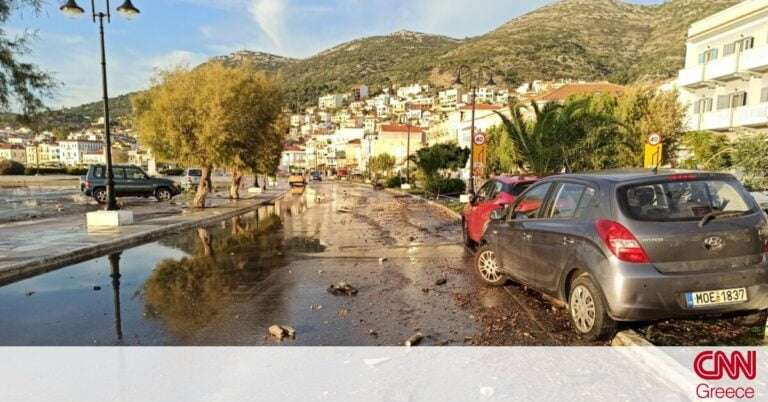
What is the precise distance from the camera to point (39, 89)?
13016 millimetres

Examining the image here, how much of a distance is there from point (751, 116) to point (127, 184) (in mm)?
40621

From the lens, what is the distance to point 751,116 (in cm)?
3155

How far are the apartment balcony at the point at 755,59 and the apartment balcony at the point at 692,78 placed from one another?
450 cm

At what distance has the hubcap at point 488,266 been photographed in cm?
730

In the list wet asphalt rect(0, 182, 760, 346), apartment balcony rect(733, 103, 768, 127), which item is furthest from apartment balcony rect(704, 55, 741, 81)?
wet asphalt rect(0, 182, 760, 346)

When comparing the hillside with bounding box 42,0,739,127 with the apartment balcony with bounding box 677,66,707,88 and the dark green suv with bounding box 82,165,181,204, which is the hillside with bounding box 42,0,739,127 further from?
the dark green suv with bounding box 82,165,181,204

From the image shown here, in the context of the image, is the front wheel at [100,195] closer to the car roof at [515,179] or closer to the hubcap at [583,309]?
the car roof at [515,179]

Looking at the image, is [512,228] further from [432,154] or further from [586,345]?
[432,154]

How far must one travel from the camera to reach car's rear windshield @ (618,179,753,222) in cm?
449

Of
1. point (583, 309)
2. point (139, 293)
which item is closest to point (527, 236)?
point (583, 309)

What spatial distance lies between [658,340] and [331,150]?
584 ft

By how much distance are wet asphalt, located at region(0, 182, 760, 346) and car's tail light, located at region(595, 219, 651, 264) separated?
1.11 meters
